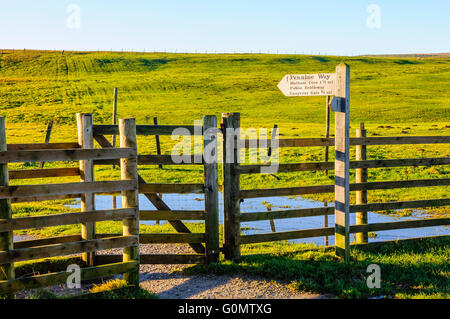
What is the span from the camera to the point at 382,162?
898cm

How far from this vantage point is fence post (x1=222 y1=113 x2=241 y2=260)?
8180mm

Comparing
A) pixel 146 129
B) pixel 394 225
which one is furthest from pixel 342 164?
pixel 146 129

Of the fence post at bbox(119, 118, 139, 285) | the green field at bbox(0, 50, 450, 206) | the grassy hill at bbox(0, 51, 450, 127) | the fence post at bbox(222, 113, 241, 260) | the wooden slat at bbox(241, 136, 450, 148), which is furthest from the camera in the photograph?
the grassy hill at bbox(0, 51, 450, 127)

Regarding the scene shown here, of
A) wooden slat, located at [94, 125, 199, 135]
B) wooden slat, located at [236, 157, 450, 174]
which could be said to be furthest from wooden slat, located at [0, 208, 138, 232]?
wooden slat, located at [236, 157, 450, 174]

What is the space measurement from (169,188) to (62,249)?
2006 millimetres

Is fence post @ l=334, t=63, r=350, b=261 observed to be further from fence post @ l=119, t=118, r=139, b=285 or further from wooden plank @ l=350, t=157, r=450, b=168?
fence post @ l=119, t=118, r=139, b=285

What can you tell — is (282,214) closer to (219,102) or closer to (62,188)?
(62,188)

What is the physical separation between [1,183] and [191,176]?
14.0 m

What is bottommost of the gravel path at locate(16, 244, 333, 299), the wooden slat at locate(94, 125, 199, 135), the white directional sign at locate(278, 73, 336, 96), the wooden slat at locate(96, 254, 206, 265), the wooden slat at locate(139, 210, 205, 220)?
the gravel path at locate(16, 244, 333, 299)

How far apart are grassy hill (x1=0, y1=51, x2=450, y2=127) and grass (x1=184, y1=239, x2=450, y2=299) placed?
106 ft

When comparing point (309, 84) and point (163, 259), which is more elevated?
point (309, 84)

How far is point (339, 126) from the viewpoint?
834 centimetres

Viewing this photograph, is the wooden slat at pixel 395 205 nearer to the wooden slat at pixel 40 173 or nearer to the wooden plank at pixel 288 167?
the wooden plank at pixel 288 167
